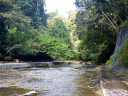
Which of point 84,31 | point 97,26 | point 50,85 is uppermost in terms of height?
point 97,26

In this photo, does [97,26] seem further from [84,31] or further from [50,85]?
[50,85]

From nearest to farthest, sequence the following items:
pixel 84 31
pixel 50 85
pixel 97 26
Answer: pixel 50 85 → pixel 97 26 → pixel 84 31

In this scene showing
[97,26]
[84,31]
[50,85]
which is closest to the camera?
[50,85]

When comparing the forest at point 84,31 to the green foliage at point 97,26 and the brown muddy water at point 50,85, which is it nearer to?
the green foliage at point 97,26

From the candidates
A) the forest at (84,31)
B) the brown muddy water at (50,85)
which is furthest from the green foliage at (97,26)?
the brown muddy water at (50,85)

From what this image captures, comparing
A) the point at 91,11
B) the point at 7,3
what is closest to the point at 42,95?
the point at 91,11

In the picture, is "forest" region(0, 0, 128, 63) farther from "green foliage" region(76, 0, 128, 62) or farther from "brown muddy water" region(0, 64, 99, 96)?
"brown muddy water" region(0, 64, 99, 96)

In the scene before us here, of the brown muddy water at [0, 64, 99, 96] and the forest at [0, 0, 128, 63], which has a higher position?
the forest at [0, 0, 128, 63]

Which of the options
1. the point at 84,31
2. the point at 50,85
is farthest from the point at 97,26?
the point at 50,85

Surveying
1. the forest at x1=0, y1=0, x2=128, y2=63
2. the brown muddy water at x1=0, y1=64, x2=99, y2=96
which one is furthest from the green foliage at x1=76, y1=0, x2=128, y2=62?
the brown muddy water at x1=0, y1=64, x2=99, y2=96

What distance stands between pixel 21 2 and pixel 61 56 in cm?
2008

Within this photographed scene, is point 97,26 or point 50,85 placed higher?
point 97,26

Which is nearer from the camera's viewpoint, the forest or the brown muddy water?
the brown muddy water

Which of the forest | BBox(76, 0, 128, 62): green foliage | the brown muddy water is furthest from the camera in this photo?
BBox(76, 0, 128, 62): green foliage
